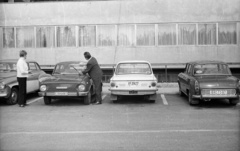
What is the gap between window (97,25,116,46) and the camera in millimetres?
18859

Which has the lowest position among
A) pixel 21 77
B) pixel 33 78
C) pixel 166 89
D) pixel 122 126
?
pixel 122 126

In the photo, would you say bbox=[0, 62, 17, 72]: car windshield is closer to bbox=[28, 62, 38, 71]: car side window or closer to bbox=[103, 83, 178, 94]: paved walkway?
bbox=[28, 62, 38, 71]: car side window

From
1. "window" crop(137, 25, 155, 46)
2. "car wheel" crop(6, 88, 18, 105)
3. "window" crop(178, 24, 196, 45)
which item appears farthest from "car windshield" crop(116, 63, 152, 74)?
"window" crop(178, 24, 196, 45)

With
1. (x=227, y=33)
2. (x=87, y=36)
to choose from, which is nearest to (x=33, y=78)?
(x=87, y=36)

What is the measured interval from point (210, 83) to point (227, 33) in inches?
375

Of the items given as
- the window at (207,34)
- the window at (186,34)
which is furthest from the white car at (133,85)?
the window at (207,34)

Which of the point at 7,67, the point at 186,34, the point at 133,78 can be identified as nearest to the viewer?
the point at 133,78

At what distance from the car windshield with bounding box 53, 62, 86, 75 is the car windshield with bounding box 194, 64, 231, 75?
3996mm

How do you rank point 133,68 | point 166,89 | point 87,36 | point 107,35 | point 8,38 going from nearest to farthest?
point 133,68 → point 166,89 → point 107,35 → point 87,36 → point 8,38

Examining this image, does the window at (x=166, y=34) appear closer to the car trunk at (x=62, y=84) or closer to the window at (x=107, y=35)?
the window at (x=107, y=35)

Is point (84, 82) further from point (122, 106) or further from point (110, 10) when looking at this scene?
point (110, 10)

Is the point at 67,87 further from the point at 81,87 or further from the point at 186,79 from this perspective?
the point at 186,79

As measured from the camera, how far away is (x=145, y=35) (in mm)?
18766

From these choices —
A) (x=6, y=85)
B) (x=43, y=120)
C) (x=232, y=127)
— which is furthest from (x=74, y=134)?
(x=6, y=85)
